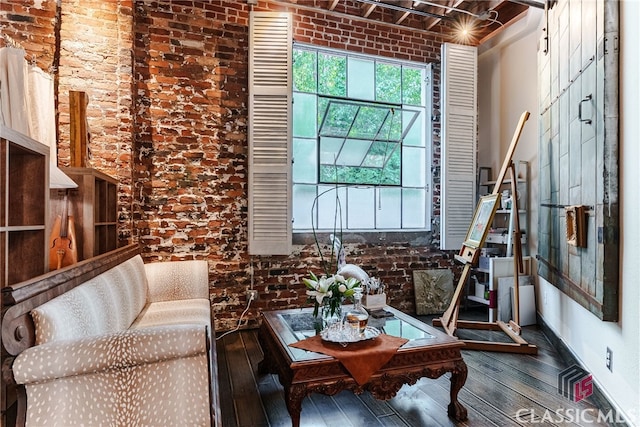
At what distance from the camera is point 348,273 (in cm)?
272

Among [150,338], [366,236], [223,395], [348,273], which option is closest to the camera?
[150,338]

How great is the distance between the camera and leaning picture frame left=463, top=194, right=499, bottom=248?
10.5 ft

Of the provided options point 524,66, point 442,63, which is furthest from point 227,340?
point 524,66

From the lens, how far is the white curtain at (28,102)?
2.39 metres

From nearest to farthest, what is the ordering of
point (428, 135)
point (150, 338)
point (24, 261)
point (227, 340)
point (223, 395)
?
point (150, 338)
point (24, 261)
point (223, 395)
point (227, 340)
point (428, 135)

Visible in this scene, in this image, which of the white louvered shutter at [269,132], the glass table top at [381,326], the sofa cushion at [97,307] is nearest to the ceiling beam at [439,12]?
the white louvered shutter at [269,132]

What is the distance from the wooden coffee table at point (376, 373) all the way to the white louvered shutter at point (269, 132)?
1383 mm

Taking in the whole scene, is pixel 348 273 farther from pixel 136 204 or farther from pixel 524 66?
pixel 524 66

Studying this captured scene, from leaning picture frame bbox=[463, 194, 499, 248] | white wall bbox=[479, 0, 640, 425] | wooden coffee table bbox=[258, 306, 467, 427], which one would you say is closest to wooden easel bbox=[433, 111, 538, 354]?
leaning picture frame bbox=[463, 194, 499, 248]

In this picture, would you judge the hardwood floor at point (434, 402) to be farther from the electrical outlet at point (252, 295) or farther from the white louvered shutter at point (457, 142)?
the white louvered shutter at point (457, 142)

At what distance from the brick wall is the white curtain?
0.80ft

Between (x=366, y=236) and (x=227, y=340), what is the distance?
1.91 m

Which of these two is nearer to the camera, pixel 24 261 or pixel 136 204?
pixel 24 261

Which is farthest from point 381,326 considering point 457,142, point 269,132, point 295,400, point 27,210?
point 457,142
